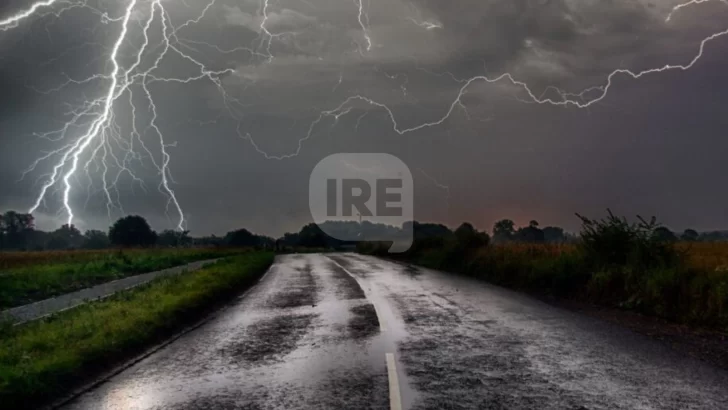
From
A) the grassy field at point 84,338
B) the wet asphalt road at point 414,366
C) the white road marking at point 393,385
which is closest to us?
the white road marking at point 393,385

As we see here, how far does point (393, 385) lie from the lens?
6.68 metres

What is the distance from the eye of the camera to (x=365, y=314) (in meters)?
12.7

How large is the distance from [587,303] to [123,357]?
36.6 feet

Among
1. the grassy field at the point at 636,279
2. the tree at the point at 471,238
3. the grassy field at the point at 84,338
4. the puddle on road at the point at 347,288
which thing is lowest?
the grassy field at the point at 84,338

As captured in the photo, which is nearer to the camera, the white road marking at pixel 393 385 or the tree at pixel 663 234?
the white road marking at pixel 393 385

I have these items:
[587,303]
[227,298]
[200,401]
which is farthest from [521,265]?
[200,401]

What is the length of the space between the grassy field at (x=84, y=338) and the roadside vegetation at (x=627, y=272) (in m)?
9.72

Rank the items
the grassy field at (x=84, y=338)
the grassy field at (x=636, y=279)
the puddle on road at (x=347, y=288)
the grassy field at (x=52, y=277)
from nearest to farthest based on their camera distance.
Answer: the grassy field at (x=84, y=338), the grassy field at (x=636, y=279), the puddle on road at (x=347, y=288), the grassy field at (x=52, y=277)

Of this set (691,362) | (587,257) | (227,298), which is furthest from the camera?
(587,257)

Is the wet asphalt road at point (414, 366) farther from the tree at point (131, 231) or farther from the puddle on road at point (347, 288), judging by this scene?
the tree at point (131, 231)

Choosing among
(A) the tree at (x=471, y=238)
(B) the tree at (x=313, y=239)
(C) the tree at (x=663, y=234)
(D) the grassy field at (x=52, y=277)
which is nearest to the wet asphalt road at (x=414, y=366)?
(C) the tree at (x=663, y=234)

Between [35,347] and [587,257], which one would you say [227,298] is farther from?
[587,257]

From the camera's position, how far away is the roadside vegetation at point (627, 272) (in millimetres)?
12156

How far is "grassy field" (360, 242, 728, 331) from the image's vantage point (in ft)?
39.0
